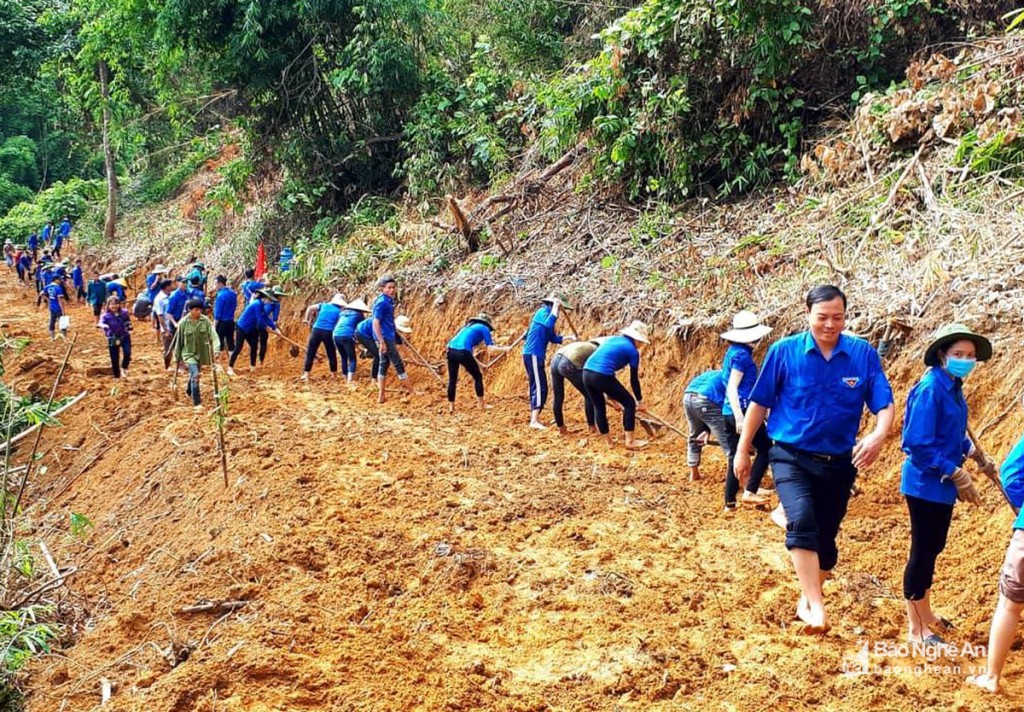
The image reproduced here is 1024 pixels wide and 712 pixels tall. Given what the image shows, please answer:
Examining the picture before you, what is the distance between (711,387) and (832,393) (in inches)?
117

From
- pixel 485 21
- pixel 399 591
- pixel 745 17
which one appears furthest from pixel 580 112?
pixel 399 591

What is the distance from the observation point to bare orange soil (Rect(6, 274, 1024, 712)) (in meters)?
4.18

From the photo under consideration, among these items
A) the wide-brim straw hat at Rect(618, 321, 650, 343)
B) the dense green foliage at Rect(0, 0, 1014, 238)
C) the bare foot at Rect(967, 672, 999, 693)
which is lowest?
the bare foot at Rect(967, 672, 999, 693)

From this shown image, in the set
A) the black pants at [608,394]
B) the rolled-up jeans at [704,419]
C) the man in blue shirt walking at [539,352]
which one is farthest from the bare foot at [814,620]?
the man in blue shirt walking at [539,352]

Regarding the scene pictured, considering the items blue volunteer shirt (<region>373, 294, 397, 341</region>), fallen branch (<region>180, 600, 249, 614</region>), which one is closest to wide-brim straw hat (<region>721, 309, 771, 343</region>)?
fallen branch (<region>180, 600, 249, 614</region>)

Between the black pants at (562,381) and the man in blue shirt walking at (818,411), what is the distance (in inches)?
185

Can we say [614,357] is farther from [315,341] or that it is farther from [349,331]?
[315,341]

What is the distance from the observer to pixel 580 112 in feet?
43.3

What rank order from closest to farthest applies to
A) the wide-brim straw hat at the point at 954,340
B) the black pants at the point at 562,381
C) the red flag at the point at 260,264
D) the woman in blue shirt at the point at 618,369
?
the wide-brim straw hat at the point at 954,340 → the woman in blue shirt at the point at 618,369 → the black pants at the point at 562,381 → the red flag at the point at 260,264

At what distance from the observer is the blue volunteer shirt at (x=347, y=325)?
1276cm

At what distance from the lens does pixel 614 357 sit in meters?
8.63

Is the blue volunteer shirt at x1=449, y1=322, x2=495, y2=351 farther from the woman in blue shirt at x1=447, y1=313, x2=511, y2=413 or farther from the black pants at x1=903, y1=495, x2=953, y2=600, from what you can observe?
the black pants at x1=903, y1=495, x2=953, y2=600

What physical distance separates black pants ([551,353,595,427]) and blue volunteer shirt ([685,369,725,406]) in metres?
1.85

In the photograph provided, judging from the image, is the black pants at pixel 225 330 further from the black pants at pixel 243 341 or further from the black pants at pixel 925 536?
the black pants at pixel 925 536
